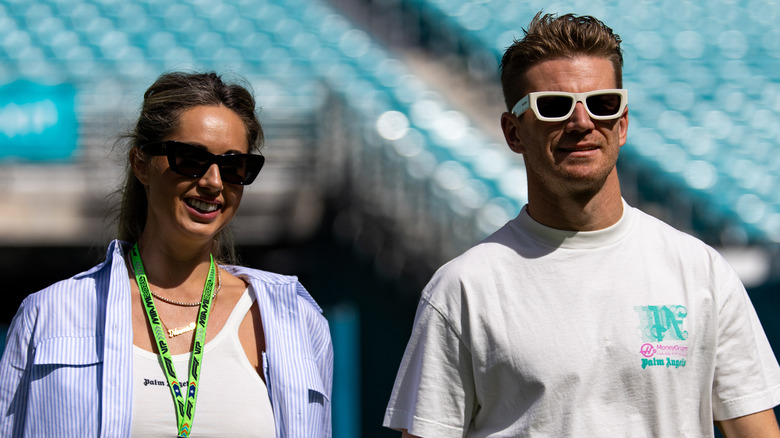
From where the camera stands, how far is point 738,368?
1988 millimetres

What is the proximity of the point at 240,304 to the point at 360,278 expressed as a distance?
3868 mm

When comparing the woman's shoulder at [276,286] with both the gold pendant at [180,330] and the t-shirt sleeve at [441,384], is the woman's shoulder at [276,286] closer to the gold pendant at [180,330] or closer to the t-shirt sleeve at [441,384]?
the gold pendant at [180,330]

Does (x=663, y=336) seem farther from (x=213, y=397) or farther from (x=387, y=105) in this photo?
(x=387, y=105)

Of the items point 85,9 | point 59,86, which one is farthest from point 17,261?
point 85,9

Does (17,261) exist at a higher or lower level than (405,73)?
lower

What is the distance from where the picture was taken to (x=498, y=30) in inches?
361

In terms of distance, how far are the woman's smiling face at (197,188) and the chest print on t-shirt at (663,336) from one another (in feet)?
3.43

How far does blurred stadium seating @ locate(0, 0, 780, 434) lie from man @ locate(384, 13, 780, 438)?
133 centimetres

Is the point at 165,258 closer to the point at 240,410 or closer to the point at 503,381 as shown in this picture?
the point at 240,410

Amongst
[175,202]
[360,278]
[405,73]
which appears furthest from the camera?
[405,73]

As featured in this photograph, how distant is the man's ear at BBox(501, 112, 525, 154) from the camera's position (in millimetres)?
2127

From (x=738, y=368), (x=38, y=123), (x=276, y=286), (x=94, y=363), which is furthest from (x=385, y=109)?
(x=738, y=368)

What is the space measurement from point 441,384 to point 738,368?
26.2 inches

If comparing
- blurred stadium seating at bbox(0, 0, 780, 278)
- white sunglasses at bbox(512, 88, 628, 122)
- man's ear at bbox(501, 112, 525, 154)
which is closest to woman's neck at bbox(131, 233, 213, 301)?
man's ear at bbox(501, 112, 525, 154)
